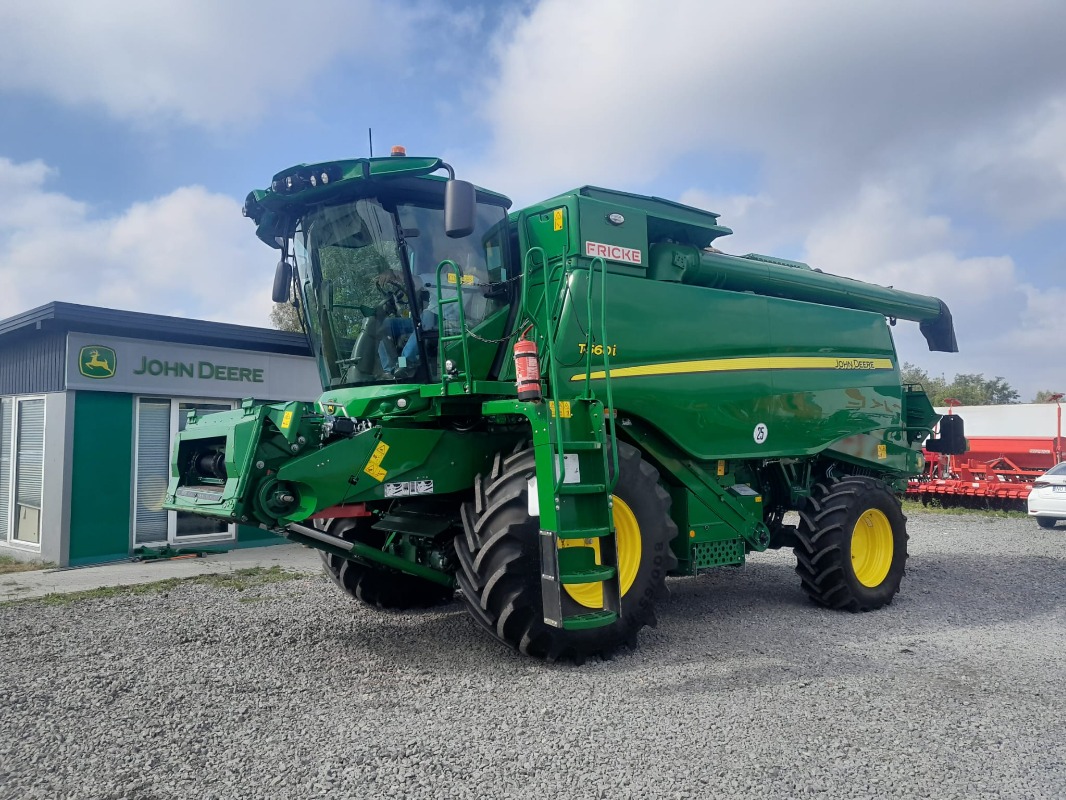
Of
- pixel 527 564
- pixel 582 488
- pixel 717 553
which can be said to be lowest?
pixel 717 553

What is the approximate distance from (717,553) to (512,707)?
264 centimetres

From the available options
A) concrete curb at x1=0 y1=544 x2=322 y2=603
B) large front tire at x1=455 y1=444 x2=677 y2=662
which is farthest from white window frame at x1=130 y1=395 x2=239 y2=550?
large front tire at x1=455 y1=444 x2=677 y2=662

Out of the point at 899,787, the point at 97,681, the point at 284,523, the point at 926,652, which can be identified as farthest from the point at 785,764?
the point at 97,681

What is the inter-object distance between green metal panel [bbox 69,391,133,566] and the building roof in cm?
83

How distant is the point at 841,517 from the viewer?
6832 mm

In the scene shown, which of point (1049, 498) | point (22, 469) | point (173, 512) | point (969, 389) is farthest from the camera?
point (969, 389)

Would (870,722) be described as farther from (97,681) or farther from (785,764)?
(97,681)

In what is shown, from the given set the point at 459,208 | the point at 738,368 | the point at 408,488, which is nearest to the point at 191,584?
the point at 408,488

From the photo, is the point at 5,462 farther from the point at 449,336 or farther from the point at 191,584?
the point at 449,336

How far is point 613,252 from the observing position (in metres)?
5.84

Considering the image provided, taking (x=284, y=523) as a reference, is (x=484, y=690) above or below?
below

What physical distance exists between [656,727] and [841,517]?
3.65m

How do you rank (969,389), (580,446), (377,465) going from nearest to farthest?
1. (580,446)
2. (377,465)
3. (969,389)

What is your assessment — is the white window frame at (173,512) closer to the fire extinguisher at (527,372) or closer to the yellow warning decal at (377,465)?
the yellow warning decal at (377,465)
